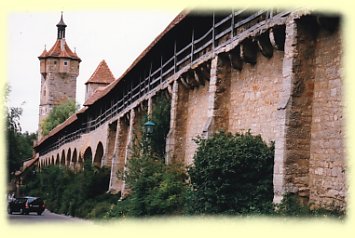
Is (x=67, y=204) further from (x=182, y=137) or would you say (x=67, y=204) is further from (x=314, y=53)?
(x=314, y=53)

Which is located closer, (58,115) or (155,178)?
(155,178)

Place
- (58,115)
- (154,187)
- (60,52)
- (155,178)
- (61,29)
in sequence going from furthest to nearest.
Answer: (61,29) → (60,52) → (58,115) → (155,178) → (154,187)

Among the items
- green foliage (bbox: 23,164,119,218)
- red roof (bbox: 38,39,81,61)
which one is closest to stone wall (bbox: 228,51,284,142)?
green foliage (bbox: 23,164,119,218)

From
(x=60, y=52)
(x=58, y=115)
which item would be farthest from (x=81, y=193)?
(x=60, y=52)

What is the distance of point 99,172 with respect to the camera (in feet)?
118

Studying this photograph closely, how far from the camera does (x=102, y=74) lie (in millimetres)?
71000

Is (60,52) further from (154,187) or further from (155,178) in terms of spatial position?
(154,187)

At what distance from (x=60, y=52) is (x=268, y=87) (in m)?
83.3

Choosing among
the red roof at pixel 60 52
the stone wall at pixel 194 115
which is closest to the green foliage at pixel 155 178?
the stone wall at pixel 194 115

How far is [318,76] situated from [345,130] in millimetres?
1598

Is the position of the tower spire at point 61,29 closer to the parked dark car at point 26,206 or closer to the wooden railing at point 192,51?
the wooden railing at point 192,51

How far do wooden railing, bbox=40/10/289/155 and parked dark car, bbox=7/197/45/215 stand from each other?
6296 mm

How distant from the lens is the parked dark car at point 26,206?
3299 cm

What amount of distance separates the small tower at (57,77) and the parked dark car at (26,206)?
196 feet
